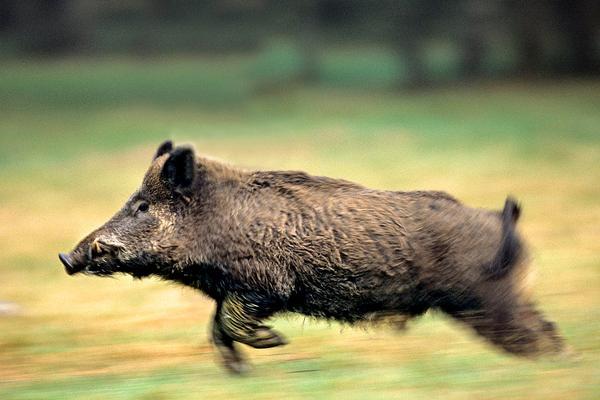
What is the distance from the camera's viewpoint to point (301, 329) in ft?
29.4

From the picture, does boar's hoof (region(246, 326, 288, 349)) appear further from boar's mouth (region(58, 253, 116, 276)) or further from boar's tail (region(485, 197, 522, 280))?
boar's tail (region(485, 197, 522, 280))

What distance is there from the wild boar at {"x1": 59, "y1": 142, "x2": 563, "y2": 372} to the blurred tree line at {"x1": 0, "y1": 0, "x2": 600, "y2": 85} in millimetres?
27600

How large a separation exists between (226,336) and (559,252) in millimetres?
6644

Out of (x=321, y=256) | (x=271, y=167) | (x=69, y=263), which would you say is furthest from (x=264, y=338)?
(x=271, y=167)

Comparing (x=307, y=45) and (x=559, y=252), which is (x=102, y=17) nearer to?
(x=307, y=45)

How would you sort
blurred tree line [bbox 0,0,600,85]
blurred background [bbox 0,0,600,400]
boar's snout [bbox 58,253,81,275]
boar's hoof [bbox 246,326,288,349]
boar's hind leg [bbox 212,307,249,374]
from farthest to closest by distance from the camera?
blurred tree line [bbox 0,0,600,85] < blurred background [bbox 0,0,600,400] < boar's snout [bbox 58,253,81,275] < boar's hind leg [bbox 212,307,249,374] < boar's hoof [bbox 246,326,288,349]

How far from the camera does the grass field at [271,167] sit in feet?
22.2

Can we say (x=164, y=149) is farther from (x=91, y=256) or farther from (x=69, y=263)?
(x=69, y=263)

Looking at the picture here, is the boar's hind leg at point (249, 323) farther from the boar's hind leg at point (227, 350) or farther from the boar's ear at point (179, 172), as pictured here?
the boar's ear at point (179, 172)

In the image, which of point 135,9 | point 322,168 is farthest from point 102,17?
point 322,168

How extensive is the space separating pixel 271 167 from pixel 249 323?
1438cm

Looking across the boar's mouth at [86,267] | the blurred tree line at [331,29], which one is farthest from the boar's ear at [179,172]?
the blurred tree line at [331,29]

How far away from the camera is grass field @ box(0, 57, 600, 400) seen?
677cm

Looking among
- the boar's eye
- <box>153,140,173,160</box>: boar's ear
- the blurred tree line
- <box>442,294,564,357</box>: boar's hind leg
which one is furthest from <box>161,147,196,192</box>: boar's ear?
the blurred tree line
